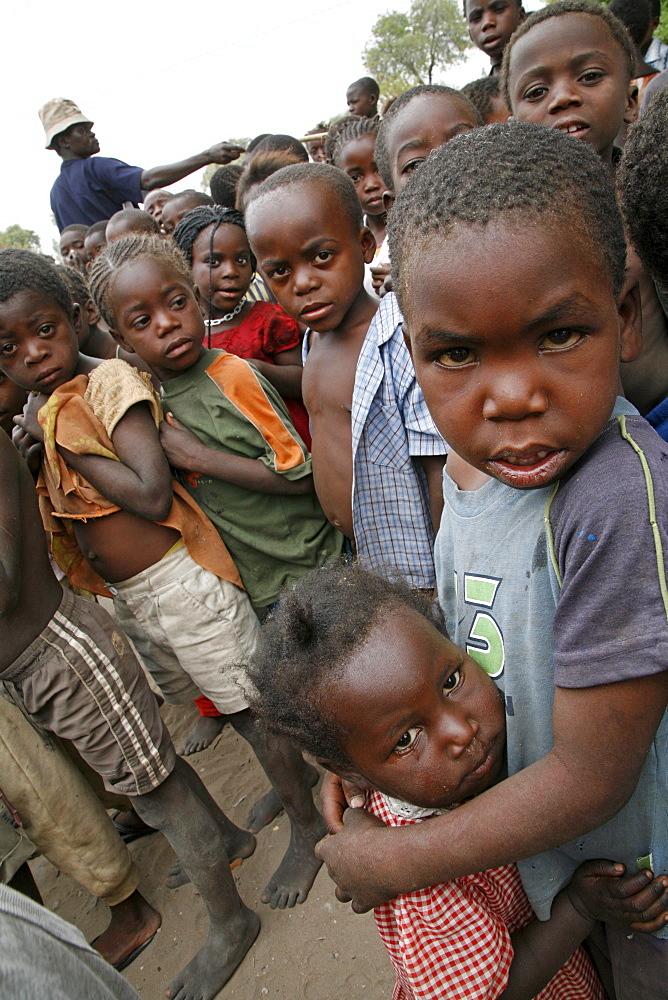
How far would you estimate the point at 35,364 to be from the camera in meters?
2.19

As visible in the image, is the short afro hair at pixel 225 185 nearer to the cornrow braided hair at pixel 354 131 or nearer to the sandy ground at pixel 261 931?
the cornrow braided hair at pixel 354 131

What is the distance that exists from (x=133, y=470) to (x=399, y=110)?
5.23 ft

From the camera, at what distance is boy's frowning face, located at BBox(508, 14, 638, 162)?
1695 millimetres

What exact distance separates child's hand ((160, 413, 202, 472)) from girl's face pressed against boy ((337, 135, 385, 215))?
195 centimetres

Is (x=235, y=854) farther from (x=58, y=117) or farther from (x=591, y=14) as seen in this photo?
(x=58, y=117)

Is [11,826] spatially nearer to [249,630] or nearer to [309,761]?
[249,630]

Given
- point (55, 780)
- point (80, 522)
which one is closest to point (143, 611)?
point (80, 522)

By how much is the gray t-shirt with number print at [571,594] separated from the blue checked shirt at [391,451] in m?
0.58

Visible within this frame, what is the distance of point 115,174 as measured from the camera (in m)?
5.11

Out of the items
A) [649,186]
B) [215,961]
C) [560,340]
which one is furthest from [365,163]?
[215,961]

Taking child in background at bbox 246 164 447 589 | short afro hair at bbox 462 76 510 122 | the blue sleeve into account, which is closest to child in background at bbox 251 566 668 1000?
child in background at bbox 246 164 447 589

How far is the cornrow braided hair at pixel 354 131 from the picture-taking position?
3.46m

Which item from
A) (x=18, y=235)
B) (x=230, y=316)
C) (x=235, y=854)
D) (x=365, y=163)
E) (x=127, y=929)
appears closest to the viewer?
(x=127, y=929)

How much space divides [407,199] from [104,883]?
2429mm
